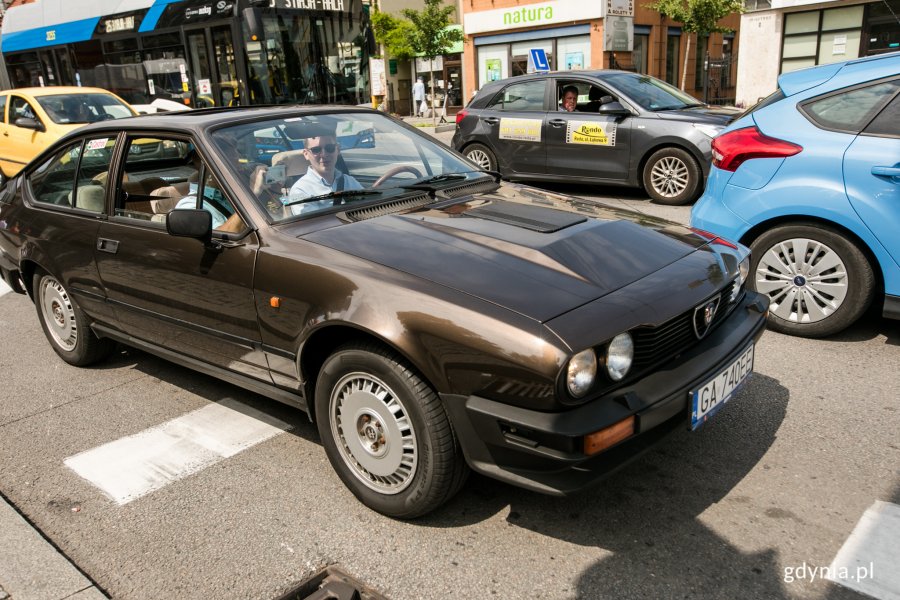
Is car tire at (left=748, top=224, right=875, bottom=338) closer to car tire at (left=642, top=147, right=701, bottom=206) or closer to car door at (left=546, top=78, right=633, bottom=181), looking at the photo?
car tire at (left=642, top=147, right=701, bottom=206)

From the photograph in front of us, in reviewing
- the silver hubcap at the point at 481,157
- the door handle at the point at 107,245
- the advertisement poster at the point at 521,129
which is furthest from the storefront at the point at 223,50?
the door handle at the point at 107,245

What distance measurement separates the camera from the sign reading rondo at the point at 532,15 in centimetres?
2773

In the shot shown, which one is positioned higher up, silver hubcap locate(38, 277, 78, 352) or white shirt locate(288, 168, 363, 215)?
white shirt locate(288, 168, 363, 215)

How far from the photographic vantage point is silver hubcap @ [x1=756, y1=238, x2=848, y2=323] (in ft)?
14.8

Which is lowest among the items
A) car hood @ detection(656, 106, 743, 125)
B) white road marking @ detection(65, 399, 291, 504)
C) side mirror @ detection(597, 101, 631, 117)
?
white road marking @ detection(65, 399, 291, 504)

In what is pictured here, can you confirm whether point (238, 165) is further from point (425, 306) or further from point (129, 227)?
point (425, 306)

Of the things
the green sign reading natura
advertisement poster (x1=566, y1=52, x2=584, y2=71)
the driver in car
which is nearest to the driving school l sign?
the driver in car

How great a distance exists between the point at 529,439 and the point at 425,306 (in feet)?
2.04

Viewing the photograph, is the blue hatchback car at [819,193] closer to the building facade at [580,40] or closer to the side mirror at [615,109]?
the side mirror at [615,109]

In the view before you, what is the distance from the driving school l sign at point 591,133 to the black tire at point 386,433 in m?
7.15

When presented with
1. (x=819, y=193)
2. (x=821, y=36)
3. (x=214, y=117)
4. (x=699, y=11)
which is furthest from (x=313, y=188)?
(x=699, y=11)

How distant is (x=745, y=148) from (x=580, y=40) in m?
25.7

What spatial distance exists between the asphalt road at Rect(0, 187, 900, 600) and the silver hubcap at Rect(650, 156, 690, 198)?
513 centimetres

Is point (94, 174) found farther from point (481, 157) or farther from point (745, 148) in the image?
point (481, 157)
